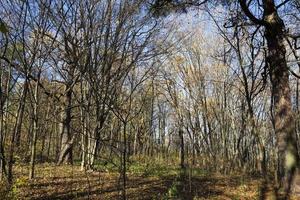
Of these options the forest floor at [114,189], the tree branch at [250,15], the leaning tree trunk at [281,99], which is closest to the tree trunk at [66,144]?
the forest floor at [114,189]

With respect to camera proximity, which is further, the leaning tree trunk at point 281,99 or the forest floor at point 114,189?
the forest floor at point 114,189

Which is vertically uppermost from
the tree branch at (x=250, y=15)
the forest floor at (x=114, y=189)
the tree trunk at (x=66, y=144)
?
the tree branch at (x=250, y=15)

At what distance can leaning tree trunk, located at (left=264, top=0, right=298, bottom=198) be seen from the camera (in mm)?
8422

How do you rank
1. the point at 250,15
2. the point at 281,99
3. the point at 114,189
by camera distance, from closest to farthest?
1. the point at 281,99
2. the point at 250,15
3. the point at 114,189

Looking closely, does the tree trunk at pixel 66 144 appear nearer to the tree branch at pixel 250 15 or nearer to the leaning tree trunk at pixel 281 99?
the tree branch at pixel 250 15

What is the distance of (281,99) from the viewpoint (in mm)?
8758

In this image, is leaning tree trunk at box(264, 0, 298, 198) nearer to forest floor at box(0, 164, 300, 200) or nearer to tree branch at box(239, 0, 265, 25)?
tree branch at box(239, 0, 265, 25)

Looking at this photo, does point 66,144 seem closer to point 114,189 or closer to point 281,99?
point 114,189

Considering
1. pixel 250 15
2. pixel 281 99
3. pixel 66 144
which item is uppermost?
pixel 250 15

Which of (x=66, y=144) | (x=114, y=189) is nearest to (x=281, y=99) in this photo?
(x=114, y=189)

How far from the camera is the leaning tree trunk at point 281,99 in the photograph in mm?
8422

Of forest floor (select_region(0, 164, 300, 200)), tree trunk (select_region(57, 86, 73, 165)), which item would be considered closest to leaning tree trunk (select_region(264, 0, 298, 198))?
forest floor (select_region(0, 164, 300, 200))

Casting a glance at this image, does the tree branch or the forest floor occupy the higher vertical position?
the tree branch

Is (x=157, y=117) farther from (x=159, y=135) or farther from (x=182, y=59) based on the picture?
(x=182, y=59)
